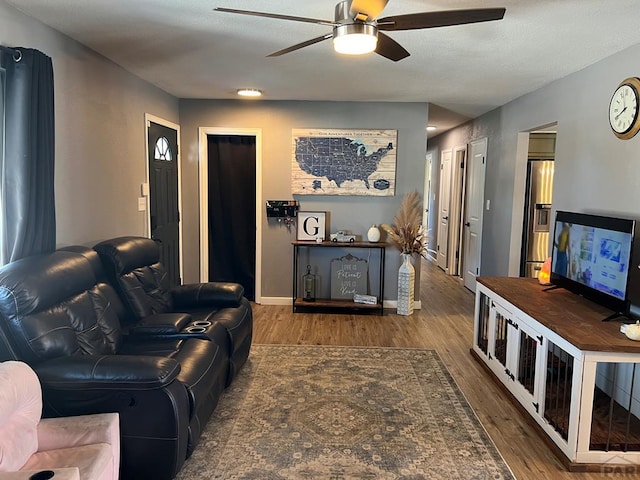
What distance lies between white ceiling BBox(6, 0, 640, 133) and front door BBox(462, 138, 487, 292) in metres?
1.53

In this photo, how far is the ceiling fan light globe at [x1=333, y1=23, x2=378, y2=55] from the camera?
210 cm

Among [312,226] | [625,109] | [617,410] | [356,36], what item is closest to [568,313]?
[617,410]

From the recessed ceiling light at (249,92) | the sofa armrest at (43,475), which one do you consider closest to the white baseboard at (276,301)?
the recessed ceiling light at (249,92)

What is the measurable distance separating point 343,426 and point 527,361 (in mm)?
1272

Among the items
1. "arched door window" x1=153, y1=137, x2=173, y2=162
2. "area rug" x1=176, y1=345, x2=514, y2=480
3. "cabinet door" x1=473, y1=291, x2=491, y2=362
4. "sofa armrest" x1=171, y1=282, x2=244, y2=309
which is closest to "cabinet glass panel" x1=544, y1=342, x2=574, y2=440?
"area rug" x1=176, y1=345, x2=514, y2=480

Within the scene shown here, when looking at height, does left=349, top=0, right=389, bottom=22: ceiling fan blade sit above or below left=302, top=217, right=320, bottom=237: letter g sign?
above

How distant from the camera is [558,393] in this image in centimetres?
261

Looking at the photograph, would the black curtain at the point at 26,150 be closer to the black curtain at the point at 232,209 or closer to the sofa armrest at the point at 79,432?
the sofa armrest at the point at 79,432

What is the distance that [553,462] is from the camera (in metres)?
2.42

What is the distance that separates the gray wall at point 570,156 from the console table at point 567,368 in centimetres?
79

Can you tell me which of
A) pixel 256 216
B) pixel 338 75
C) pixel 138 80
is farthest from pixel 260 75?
pixel 256 216

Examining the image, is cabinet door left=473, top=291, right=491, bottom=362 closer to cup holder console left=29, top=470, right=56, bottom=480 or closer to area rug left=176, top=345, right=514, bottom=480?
area rug left=176, top=345, right=514, bottom=480

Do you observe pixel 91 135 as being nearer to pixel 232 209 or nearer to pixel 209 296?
pixel 209 296

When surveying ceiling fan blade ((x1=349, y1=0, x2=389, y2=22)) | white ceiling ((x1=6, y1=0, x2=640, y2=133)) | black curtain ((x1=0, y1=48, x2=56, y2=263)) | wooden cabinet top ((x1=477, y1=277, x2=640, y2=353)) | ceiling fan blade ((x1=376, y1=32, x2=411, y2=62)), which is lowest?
wooden cabinet top ((x1=477, y1=277, x2=640, y2=353))
